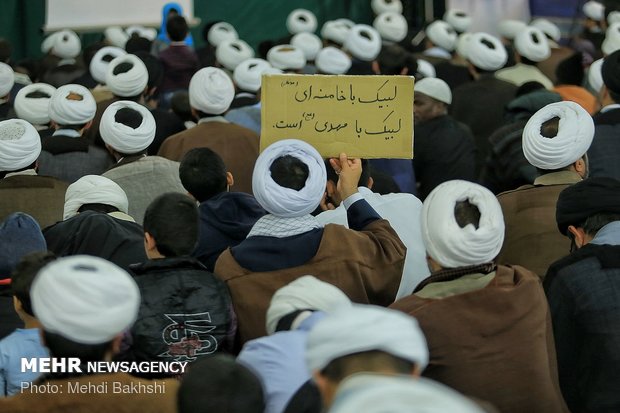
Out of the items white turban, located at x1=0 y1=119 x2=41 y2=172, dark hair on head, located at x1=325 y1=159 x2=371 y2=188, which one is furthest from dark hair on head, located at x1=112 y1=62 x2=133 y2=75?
dark hair on head, located at x1=325 y1=159 x2=371 y2=188

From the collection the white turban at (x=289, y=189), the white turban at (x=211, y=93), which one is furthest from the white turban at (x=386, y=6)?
the white turban at (x=289, y=189)

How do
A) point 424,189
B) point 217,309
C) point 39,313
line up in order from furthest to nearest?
1. point 424,189
2. point 217,309
3. point 39,313

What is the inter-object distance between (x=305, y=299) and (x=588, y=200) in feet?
4.65

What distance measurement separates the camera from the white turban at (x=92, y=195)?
492 centimetres

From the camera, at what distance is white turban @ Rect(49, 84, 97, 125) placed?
251 inches

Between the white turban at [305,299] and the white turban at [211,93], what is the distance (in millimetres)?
3364

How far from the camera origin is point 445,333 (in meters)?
3.46

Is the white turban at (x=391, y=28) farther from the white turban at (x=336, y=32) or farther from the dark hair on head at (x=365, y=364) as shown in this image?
the dark hair on head at (x=365, y=364)

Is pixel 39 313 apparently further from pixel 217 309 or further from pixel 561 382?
pixel 561 382

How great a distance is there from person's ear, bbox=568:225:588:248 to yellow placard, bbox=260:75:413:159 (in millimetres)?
713

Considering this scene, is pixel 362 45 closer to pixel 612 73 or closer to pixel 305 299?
pixel 612 73

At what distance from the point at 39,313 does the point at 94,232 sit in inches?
67.6

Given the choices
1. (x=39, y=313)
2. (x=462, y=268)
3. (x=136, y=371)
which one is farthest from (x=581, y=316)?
(x=39, y=313)

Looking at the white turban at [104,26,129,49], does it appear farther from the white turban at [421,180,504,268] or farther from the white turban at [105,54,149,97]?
the white turban at [421,180,504,268]
